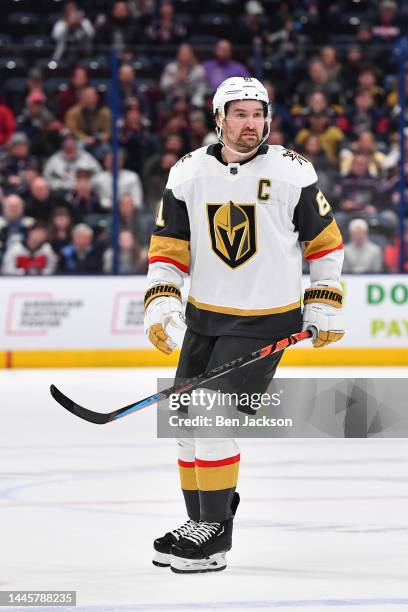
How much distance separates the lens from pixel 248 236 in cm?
400

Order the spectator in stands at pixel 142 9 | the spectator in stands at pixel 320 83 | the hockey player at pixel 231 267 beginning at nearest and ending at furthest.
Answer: the hockey player at pixel 231 267 → the spectator in stands at pixel 320 83 → the spectator in stands at pixel 142 9

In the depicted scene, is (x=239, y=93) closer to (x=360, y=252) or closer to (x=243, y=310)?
(x=243, y=310)

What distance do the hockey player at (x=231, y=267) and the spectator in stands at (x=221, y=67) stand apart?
262 inches

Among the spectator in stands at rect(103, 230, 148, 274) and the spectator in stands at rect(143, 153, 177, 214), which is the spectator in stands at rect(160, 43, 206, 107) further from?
A: the spectator in stands at rect(103, 230, 148, 274)

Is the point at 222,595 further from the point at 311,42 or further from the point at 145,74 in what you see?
the point at 311,42

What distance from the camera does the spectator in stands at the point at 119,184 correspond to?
1005cm

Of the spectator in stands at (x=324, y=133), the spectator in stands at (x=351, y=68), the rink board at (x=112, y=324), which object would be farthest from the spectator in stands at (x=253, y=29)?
the rink board at (x=112, y=324)

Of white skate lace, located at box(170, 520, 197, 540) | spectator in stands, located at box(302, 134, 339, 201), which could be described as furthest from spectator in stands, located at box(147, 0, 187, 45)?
white skate lace, located at box(170, 520, 197, 540)

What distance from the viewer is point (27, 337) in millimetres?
10016

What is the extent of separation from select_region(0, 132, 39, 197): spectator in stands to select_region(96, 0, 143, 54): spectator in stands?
2.05 metres

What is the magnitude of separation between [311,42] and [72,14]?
2123 mm

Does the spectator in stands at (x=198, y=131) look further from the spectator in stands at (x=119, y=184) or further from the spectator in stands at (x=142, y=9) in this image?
the spectator in stands at (x=142, y=9)

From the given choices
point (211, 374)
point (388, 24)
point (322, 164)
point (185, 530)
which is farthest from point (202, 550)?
point (388, 24)

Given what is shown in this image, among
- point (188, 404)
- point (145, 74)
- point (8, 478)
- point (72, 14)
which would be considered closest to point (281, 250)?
point (188, 404)
